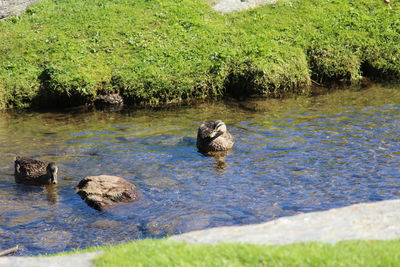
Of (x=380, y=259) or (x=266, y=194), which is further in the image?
(x=266, y=194)

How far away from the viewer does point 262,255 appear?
6766mm

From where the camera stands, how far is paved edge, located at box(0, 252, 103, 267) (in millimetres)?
7223

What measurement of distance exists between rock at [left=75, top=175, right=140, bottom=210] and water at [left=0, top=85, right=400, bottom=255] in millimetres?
218

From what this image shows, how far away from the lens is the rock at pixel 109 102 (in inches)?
752

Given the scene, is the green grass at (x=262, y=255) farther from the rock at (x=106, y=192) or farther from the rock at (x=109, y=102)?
the rock at (x=109, y=102)

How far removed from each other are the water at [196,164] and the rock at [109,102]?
2.75 feet

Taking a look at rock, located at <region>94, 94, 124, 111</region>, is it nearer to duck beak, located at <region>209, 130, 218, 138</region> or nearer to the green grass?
duck beak, located at <region>209, 130, 218, 138</region>

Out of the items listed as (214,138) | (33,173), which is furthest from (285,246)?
Answer: (33,173)

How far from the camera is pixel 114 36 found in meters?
21.8

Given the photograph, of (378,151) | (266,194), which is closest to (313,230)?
(266,194)

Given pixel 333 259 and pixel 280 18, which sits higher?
pixel 280 18

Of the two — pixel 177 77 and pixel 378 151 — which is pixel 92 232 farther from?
pixel 177 77

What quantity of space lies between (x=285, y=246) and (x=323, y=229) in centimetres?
110

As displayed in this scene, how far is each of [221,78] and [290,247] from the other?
1331 centimetres
